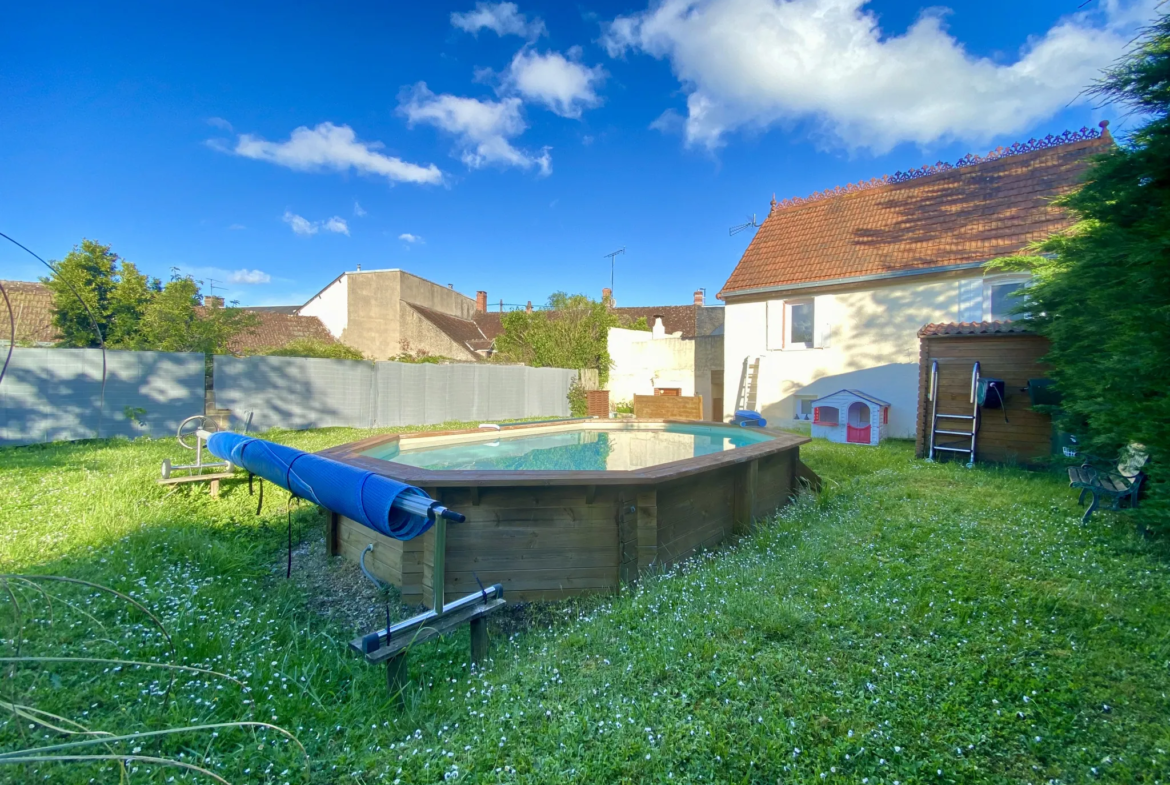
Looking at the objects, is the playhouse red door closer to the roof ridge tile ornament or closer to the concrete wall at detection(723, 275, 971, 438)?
the concrete wall at detection(723, 275, 971, 438)

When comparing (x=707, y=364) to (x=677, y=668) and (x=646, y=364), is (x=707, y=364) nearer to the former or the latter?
(x=646, y=364)

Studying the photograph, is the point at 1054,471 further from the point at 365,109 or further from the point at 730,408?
the point at 365,109

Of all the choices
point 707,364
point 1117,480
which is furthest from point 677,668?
point 707,364

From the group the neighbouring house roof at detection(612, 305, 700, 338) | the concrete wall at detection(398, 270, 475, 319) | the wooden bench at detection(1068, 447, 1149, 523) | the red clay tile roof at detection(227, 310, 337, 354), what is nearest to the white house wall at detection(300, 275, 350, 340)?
the red clay tile roof at detection(227, 310, 337, 354)

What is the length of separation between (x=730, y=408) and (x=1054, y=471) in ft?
24.8

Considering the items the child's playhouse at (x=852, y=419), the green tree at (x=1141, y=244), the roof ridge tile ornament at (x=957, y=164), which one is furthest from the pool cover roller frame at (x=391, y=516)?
the roof ridge tile ornament at (x=957, y=164)

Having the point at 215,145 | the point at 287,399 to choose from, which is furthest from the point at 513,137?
the point at 287,399

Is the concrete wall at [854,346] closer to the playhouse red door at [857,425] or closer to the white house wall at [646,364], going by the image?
the playhouse red door at [857,425]

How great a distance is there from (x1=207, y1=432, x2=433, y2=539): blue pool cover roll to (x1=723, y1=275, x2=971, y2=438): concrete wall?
11457 millimetres

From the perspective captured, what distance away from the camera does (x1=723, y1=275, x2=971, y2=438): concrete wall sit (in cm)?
1085

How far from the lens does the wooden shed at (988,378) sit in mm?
7113

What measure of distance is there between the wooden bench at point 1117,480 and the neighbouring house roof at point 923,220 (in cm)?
714

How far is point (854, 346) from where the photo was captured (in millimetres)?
11664

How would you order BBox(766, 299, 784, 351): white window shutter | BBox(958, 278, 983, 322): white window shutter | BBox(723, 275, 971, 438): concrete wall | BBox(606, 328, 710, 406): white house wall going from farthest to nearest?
BBox(606, 328, 710, 406): white house wall
BBox(766, 299, 784, 351): white window shutter
BBox(723, 275, 971, 438): concrete wall
BBox(958, 278, 983, 322): white window shutter
